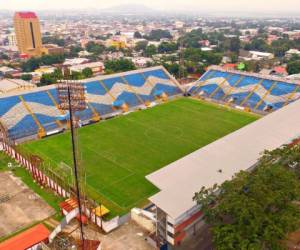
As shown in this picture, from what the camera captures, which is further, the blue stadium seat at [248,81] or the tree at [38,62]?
the tree at [38,62]

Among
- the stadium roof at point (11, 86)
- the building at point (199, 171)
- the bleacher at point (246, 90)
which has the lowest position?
the stadium roof at point (11, 86)

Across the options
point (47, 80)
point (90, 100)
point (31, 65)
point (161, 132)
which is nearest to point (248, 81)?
point (161, 132)

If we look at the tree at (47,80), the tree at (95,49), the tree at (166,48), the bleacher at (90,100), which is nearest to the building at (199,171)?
the bleacher at (90,100)

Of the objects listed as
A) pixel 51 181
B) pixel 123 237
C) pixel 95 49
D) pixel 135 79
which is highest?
pixel 135 79

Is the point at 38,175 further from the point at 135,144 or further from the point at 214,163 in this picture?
the point at 214,163

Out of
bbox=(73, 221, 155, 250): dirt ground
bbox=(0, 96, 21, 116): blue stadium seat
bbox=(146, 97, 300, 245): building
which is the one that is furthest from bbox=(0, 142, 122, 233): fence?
bbox=(0, 96, 21, 116): blue stadium seat

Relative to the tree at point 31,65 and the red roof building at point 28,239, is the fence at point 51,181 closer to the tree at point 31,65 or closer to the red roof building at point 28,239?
the red roof building at point 28,239
